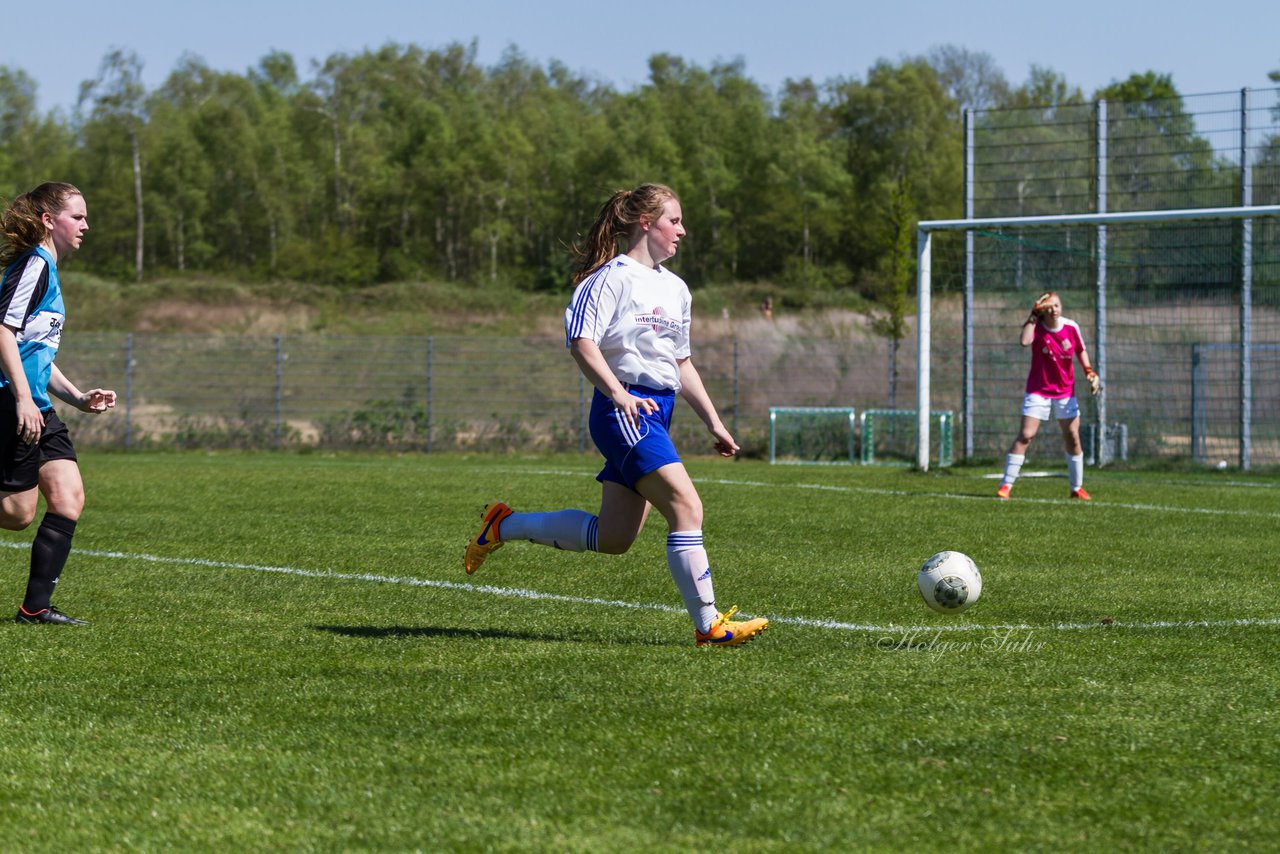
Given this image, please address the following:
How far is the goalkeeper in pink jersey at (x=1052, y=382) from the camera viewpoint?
14148 mm

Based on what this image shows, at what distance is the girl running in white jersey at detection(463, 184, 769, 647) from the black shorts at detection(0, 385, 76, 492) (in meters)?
2.35

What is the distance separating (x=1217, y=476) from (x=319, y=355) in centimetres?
2084

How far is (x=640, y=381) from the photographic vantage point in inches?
235

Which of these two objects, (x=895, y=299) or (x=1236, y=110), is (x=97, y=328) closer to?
(x=895, y=299)

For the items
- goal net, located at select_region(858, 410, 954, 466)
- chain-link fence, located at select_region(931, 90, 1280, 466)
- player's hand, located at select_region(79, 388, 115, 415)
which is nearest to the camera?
player's hand, located at select_region(79, 388, 115, 415)

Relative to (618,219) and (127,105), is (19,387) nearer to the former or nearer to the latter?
(618,219)

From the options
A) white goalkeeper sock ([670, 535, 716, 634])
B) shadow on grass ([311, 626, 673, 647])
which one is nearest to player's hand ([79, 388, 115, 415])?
shadow on grass ([311, 626, 673, 647])

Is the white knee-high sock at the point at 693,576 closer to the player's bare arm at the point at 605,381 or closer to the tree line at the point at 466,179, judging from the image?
the player's bare arm at the point at 605,381

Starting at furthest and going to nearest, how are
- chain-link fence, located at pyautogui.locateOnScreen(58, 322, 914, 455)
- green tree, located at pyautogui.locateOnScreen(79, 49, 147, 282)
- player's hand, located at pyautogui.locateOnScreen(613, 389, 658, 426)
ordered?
1. green tree, located at pyautogui.locateOnScreen(79, 49, 147, 282)
2. chain-link fence, located at pyautogui.locateOnScreen(58, 322, 914, 455)
3. player's hand, located at pyautogui.locateOnScreen(613, 389, 658, 426)

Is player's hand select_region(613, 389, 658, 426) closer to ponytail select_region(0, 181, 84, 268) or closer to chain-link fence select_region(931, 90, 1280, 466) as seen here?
ponytail select_region(0, 181, 84, 268)

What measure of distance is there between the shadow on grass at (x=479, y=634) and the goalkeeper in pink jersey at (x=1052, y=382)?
878 centimetres

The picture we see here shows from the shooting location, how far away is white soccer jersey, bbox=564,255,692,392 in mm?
5875

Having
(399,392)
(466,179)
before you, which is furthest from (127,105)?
(399,392)

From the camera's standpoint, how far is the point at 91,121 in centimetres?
7744
